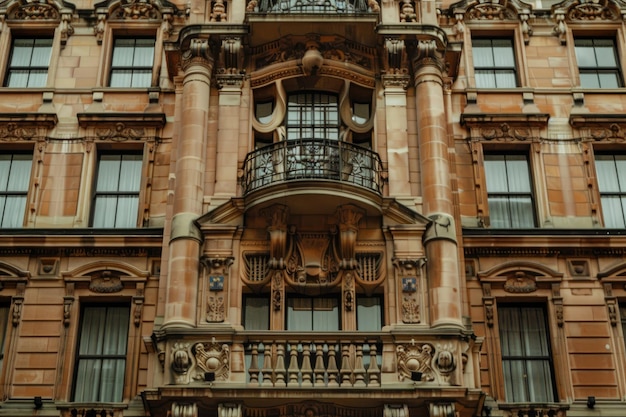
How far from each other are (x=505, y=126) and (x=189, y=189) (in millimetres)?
8700

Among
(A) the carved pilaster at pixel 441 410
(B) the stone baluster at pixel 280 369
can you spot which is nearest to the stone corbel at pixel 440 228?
(A) the carved pilaster at pixel 441 410

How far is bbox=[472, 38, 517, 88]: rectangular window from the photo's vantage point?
27062 mm

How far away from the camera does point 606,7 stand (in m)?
27.9

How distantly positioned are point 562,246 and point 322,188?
631cm

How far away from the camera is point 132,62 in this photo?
2738 centimetres

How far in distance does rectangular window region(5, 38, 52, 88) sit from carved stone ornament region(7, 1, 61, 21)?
0.63m

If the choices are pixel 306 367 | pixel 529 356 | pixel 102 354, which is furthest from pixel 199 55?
pixel 529 356

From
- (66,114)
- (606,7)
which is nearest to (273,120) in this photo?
(66,114)

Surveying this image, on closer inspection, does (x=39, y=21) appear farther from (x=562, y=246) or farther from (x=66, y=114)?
(x=562, y=246)

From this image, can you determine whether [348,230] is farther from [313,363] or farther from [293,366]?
[293,366]

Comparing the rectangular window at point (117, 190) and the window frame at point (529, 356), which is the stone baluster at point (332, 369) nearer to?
the window frame at point (529, 356)

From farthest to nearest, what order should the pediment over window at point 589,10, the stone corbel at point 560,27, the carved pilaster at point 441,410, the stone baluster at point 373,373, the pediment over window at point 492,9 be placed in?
the pediment over window at point 492,9, the pediment over window at point 589,10, the stone corbel at point 560,27, the stone baluster at point 373,373, the carved pilaster at point 441,410

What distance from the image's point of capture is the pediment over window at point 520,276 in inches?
919

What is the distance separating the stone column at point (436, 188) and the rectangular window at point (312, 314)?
2.35 m
